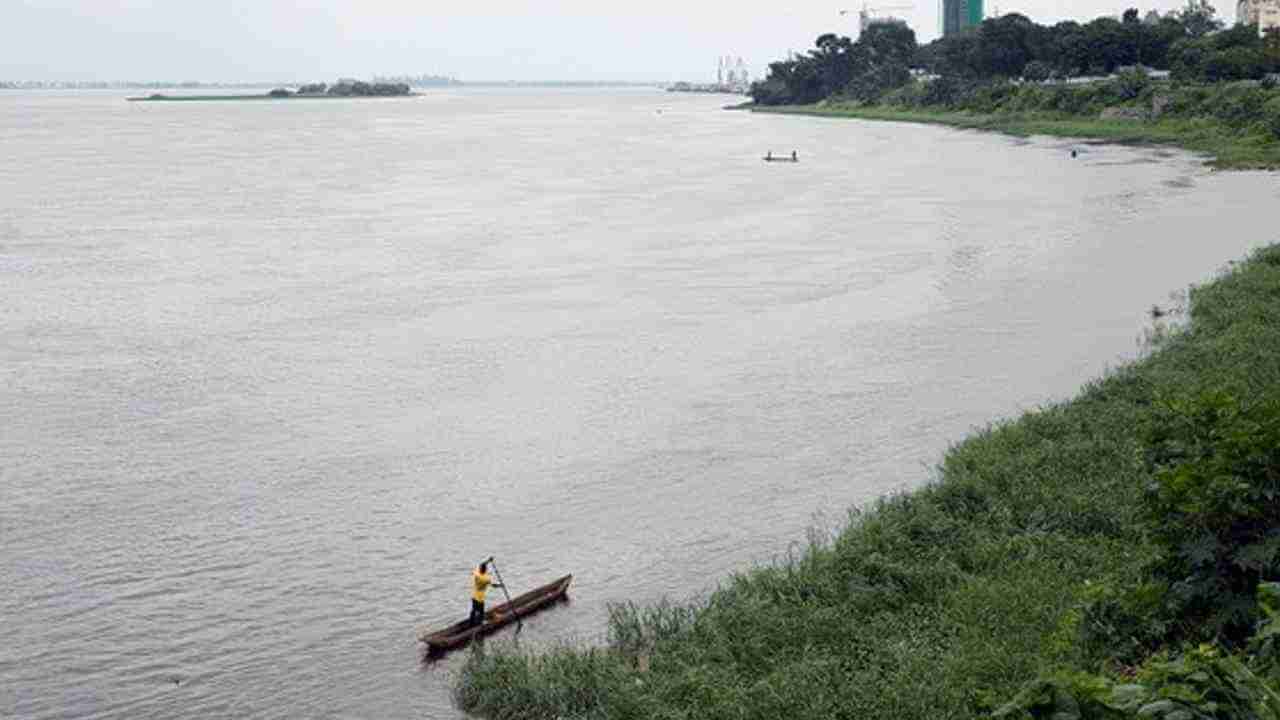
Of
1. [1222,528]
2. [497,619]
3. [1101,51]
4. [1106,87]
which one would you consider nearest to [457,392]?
[497,619]

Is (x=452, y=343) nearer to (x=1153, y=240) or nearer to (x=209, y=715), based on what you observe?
(x=209, y=715)

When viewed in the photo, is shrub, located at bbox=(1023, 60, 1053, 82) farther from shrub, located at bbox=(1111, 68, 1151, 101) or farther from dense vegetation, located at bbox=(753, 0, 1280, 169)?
shrub, located at bbox=(1111, 68, 1151, 101)

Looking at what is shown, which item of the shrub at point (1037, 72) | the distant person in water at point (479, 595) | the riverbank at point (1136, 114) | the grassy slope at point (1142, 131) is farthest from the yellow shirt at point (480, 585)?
the shrub at point (1037, 72)

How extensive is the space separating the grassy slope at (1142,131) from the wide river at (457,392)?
8.79 m

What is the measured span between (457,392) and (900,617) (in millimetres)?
17847

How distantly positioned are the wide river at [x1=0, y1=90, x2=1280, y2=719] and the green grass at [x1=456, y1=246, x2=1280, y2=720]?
5.74 feet

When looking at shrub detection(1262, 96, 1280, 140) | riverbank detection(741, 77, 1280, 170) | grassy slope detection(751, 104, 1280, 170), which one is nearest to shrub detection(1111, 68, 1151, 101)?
riverbank detection(741, 77, 1280, 170)

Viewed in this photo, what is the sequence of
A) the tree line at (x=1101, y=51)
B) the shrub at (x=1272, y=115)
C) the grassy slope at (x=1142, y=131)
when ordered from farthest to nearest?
the tree line at (x=1101, y=51), the shrub at (x=1272, y=115), the grassy slope at (x=1142, y=131)

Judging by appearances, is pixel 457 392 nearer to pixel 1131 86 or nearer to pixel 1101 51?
pixel 1131 86

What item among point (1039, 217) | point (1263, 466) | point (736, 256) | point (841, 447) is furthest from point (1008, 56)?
point (1263, 466)

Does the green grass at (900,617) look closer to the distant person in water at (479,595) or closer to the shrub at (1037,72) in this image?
the distant person in water at (479,595)

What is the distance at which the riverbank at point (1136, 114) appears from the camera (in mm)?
90000

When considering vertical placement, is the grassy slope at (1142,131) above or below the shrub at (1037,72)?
below

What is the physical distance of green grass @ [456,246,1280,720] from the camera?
15.1 metres
